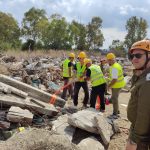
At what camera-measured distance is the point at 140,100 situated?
324cm

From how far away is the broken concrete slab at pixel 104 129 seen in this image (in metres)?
7.64

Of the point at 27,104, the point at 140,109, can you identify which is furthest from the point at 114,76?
the point at 140,109

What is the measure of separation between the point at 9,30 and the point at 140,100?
5277cm

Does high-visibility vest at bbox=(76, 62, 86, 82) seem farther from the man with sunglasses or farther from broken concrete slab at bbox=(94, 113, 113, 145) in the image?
the man with sunglasses

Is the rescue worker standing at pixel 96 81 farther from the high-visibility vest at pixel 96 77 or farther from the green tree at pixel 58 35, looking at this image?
the green tree at pixel 58 35

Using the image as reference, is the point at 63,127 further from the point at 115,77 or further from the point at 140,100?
the point at 140,100

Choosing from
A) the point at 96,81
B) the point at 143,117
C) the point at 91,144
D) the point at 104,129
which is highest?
the point at 143,117

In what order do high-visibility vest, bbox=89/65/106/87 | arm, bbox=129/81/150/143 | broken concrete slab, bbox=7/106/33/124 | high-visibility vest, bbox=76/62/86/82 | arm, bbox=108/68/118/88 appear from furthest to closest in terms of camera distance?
high-visibility vest, bbox=76/62/86/82 → high-visibility vest, bbox=89/65/106/87 → arm, bbox=108/68/118/88 → broken concrete slab, bbox=7/106/33/124 → arm, bbox=129/81/150/143

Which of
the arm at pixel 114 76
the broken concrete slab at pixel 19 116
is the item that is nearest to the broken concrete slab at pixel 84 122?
the broken concrete slab at pixel 19 116

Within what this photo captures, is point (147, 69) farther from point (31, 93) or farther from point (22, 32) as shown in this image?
point (22, 32)

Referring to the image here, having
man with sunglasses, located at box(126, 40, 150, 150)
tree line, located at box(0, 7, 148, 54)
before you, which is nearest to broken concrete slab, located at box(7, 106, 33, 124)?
man with sunglasses, located at box(126, 40, 150, 150)

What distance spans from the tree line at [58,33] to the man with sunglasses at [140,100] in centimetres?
4352

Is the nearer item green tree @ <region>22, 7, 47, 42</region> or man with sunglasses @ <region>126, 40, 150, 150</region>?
man with sunglasses @ <region>126, 40, 150, 150</region>

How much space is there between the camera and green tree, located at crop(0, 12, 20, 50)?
53.0 m
